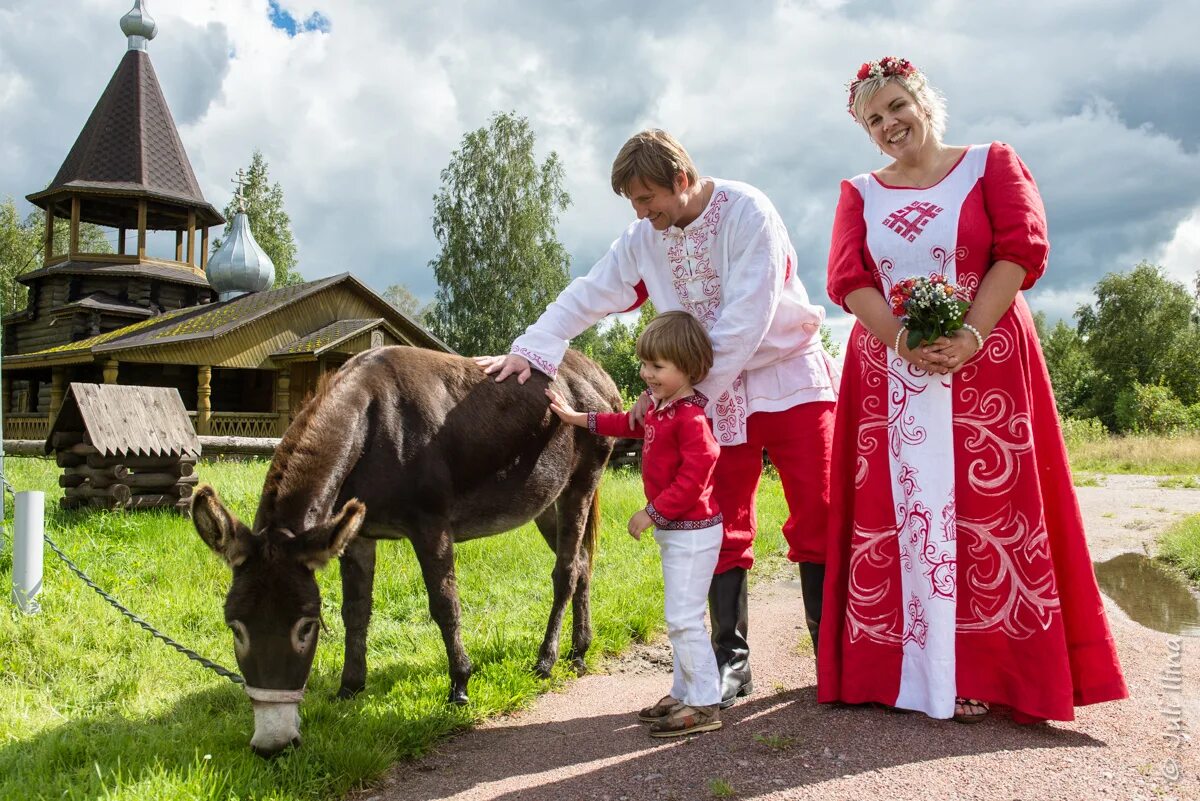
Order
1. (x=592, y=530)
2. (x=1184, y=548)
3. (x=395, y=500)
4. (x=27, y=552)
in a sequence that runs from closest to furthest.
A: (x=395, y=500), (x=592, y=530), (x=27, y=552), (x=1184, y=548)

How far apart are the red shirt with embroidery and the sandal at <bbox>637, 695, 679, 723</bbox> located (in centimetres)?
79

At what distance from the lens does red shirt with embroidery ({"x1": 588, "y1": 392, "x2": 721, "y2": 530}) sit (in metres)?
3.23

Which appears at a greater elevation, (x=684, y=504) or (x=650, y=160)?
(x=650, y=160)

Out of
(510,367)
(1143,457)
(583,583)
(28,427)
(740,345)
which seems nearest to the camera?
(740,345)

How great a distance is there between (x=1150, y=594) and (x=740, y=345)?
5.14 metres

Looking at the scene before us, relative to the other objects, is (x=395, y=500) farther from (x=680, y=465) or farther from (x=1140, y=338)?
(x=1140, y=338)

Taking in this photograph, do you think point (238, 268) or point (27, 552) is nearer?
point (27, 552)

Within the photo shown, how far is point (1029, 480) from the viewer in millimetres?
3188

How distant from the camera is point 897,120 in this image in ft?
10.9

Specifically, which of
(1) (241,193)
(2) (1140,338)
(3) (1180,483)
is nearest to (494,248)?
(1) (241,193)

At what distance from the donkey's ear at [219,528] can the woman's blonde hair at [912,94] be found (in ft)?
9.78

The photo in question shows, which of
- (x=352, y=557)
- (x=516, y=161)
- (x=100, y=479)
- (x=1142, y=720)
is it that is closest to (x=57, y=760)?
(x=352, y=557)

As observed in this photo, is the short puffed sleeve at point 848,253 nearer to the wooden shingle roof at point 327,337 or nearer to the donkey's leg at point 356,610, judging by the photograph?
the donkey's leg at point 356,610

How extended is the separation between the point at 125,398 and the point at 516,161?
29.6 meters
